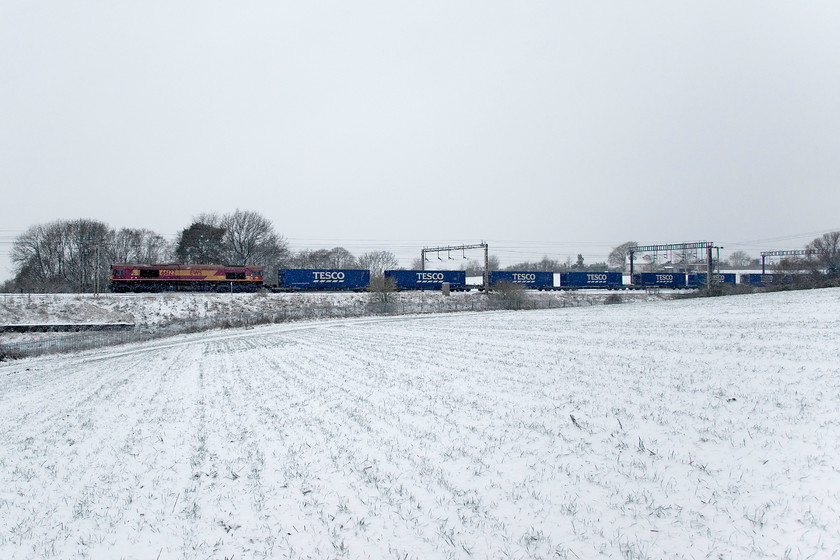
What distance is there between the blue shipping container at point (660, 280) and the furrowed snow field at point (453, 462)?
66.7 m

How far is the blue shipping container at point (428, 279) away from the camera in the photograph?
2670 inches

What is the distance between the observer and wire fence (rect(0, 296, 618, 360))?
32.8 m

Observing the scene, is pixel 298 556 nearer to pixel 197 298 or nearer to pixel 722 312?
pixel 722 312

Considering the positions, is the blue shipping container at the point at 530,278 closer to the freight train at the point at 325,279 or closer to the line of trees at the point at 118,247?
the freight train at the point at 325,279

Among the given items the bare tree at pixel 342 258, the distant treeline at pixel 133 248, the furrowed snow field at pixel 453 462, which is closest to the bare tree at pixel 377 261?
the bare tree at pixel 342 258

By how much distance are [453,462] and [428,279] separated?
60905 millimetres

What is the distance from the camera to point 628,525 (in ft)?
19.5

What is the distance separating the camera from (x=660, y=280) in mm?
79500

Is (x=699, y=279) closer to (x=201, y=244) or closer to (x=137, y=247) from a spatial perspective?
(x=201, y=244)

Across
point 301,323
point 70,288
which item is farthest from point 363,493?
point 70,288

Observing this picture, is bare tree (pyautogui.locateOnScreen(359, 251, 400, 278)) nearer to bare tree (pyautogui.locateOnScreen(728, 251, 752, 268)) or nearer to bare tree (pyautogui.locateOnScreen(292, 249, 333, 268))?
bare tree (pyautogui.locateOnScreen(292, 249, 333, 268))

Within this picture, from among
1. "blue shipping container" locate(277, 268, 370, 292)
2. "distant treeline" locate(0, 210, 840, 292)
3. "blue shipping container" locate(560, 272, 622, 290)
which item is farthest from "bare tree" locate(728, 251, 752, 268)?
"blue shipping container" locate(277, 268, 370, 292)

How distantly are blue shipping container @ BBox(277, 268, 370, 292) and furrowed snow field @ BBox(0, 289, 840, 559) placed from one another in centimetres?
4712

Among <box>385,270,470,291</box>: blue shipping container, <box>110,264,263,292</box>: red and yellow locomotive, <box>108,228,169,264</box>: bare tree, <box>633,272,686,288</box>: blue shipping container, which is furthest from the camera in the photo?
<box>108,228,169,264</box>: bare tree
